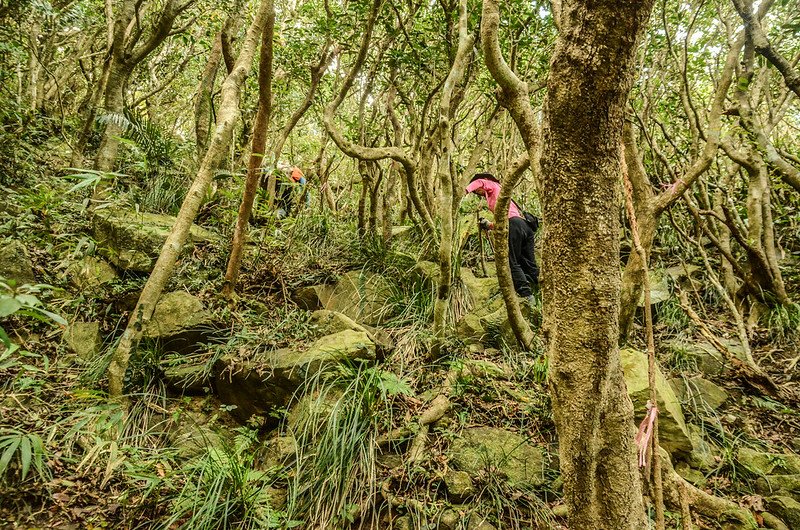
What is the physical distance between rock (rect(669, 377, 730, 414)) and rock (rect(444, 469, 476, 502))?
226 centimetres

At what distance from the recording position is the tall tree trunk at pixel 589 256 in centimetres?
106

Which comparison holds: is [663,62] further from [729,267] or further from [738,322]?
[738,322]

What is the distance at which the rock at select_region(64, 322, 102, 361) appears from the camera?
12.2 feet

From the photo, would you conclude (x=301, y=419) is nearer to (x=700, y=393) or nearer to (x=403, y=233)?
(x=403, y=233)

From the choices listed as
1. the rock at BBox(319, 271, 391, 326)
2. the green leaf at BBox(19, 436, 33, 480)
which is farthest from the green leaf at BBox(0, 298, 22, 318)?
the rock at BBox(319, 271, 391, 326)

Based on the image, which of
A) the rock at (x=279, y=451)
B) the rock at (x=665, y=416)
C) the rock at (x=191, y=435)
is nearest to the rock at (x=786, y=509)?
the rock at (x=665, y=416)

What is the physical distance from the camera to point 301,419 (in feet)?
10.3

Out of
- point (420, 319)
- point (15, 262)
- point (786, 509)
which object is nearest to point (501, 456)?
point (420, 319)

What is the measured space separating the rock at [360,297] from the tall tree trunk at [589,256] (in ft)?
11.0

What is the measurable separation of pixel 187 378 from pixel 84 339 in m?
1.11

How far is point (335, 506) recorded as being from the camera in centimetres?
268

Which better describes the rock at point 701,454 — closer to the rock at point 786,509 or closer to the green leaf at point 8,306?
the rock at point 786,509

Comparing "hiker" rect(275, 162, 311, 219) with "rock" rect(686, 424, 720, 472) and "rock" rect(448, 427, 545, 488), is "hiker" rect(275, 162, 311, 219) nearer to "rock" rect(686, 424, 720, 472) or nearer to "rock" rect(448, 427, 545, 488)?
"rock" rect(448, 427, 545, 488)

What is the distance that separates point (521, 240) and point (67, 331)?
4.85 m
